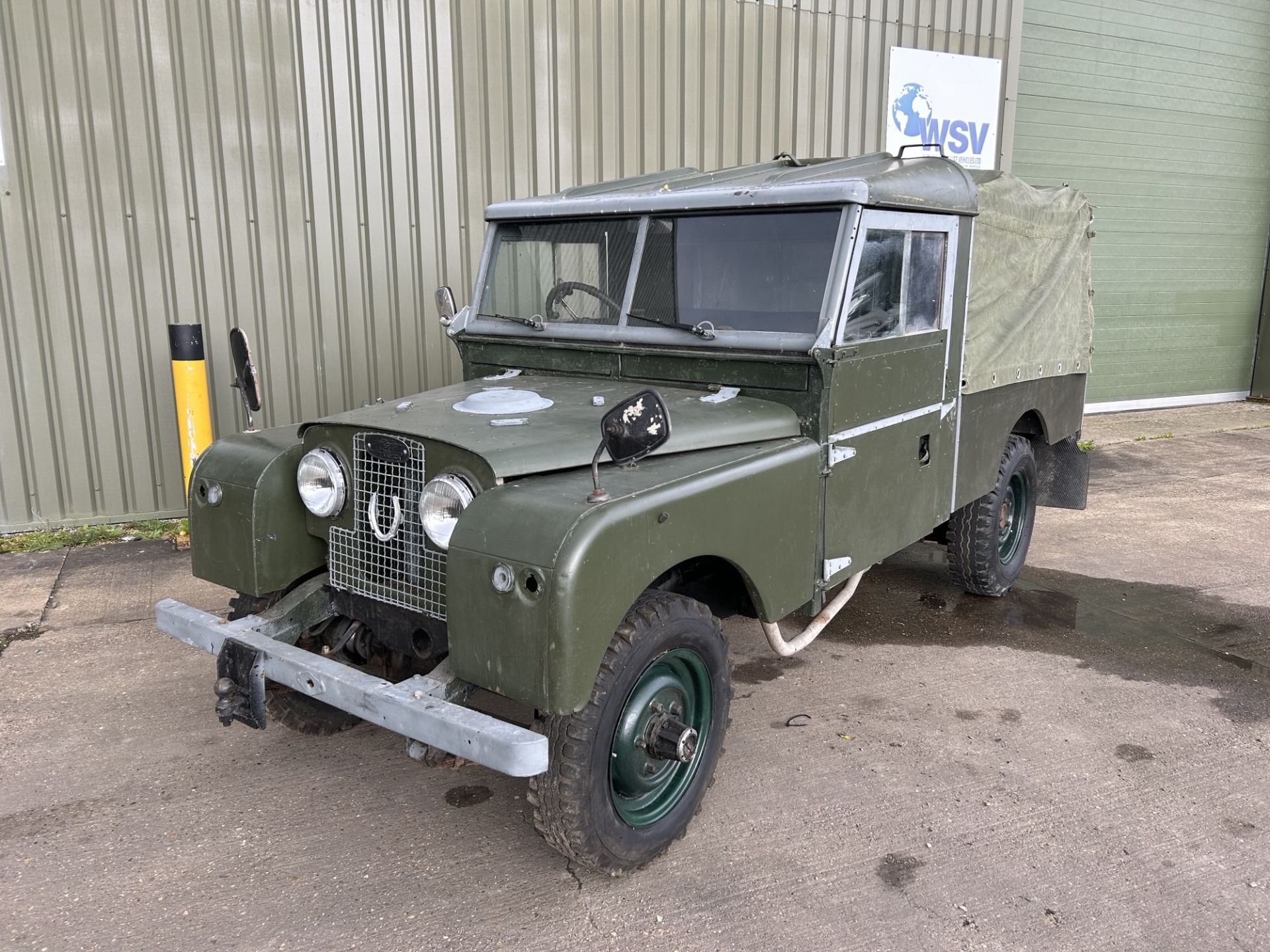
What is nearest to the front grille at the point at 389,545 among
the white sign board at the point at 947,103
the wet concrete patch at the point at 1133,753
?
the wet concrete patch at the point at 1133,753

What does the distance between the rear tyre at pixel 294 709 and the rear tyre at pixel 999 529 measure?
10.4 feet

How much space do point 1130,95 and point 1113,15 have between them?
91 cm

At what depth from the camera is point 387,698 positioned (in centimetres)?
255

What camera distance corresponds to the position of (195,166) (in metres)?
6.30

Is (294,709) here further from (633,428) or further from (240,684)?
(633,428)

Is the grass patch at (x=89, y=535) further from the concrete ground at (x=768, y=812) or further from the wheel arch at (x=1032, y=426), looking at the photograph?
the wheel arch at (x=1032, y=426)

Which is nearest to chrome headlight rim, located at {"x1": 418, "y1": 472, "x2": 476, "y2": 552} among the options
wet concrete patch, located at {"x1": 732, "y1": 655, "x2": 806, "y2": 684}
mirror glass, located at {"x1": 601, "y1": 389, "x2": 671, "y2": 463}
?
mirror glass, located at {"x1": 601, "y1": 389, "x2": 671, "y2": 463}

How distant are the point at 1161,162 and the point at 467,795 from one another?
11767 mm

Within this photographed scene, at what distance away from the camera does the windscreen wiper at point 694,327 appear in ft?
11.6

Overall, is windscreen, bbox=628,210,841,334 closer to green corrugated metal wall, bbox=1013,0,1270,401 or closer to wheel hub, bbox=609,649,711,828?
wheel hub, bbox=609,649,711,828

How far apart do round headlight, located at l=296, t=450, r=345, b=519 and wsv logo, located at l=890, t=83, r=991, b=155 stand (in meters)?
7.30

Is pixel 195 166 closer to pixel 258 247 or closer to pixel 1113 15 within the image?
pixel 258 247

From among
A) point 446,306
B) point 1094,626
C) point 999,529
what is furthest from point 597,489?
point 1094,626

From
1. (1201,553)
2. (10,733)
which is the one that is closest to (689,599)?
(10,733)
